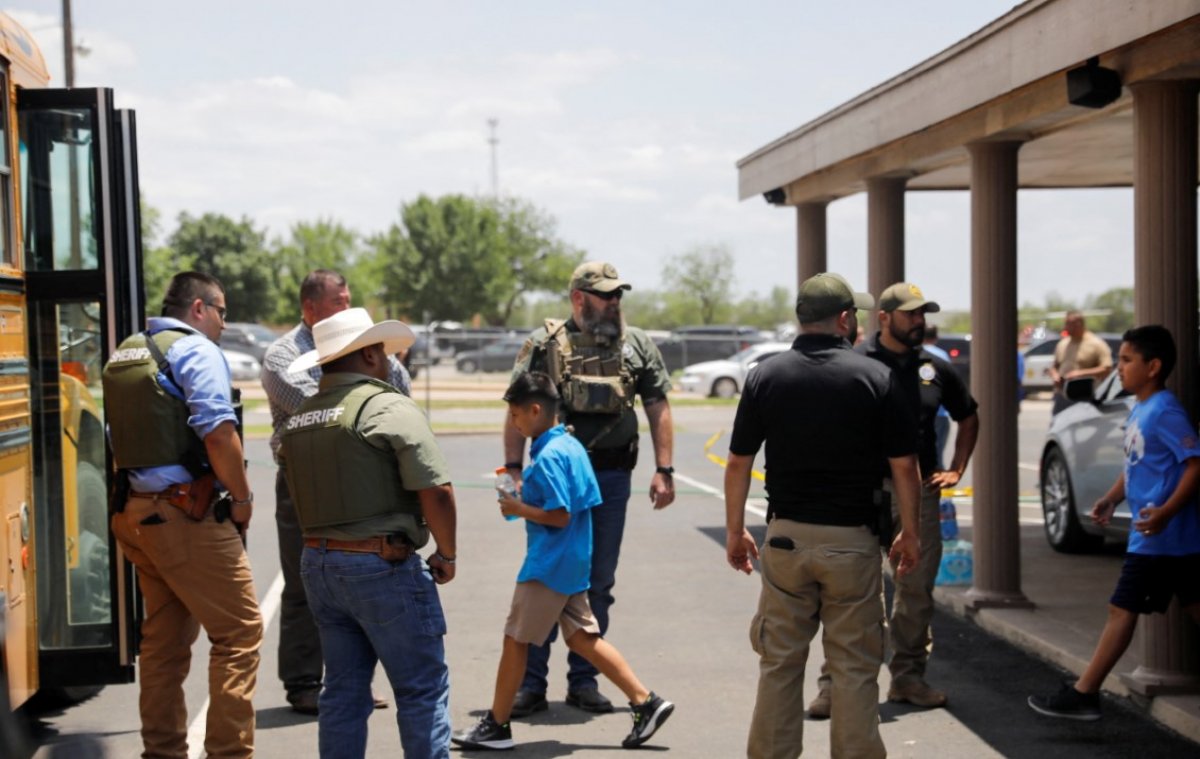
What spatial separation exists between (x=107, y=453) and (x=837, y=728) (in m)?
3.35

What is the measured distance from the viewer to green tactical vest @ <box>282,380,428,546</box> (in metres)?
4.73

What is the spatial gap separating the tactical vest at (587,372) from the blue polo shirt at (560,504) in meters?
0.63

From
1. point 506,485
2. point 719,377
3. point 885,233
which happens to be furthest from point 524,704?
point 719,377

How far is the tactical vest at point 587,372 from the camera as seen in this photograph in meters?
6.84

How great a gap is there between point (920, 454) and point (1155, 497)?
115 cm

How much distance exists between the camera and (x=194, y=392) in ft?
17.9

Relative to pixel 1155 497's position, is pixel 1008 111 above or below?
above

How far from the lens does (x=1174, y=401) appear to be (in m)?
6.34

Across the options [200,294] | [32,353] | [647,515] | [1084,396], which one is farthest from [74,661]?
[647,515]

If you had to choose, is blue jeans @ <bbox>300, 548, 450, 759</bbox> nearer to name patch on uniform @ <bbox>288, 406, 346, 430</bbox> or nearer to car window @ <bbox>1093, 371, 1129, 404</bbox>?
name patch on uniform @ <bbox>288, 406, 346, 430</bbox>

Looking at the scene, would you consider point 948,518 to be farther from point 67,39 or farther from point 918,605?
point 67,39

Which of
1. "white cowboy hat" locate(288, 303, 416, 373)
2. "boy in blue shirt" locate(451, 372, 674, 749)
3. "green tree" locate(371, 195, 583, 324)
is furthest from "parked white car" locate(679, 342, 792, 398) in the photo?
"green tree" locate(371, 195, 583, 324)

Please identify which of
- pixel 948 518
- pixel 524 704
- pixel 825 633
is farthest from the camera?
pixel 948 518

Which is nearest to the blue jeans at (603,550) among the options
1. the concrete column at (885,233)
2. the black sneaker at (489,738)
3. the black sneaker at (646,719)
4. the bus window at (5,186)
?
the black sneaker at (489,738)
